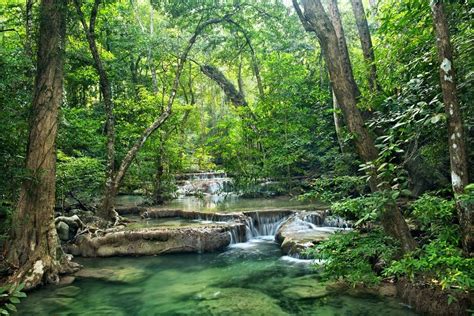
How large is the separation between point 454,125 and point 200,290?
16.9 feet

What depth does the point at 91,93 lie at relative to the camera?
19.5 m

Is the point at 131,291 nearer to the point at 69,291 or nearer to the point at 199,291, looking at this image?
the point at 69,291

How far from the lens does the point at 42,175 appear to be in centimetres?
684

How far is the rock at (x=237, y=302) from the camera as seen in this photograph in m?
5.62

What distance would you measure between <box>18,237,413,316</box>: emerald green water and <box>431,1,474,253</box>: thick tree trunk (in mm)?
2014

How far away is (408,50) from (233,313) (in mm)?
4666

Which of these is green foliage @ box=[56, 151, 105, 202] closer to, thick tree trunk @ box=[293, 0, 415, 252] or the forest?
the forest

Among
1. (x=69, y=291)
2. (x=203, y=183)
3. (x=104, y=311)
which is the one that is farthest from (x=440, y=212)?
(x=203, y=183)

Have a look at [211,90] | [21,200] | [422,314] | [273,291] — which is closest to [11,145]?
[21,200]

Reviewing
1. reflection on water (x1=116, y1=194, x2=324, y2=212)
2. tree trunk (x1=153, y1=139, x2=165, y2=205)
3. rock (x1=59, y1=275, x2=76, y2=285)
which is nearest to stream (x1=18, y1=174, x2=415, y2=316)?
rock (x1=59, y1=275, x2=76, y2=285)

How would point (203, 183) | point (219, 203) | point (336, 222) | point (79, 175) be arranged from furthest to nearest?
point (203, 183) → point (219, 203) → point (336, 222) → point (79, 175)

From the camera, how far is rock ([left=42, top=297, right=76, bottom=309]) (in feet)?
19.8

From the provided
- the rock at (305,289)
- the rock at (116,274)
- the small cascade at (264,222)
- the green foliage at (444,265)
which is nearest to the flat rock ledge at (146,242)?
the rock at (116,274)

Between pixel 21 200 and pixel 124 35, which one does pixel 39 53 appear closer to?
pixel 21 200
